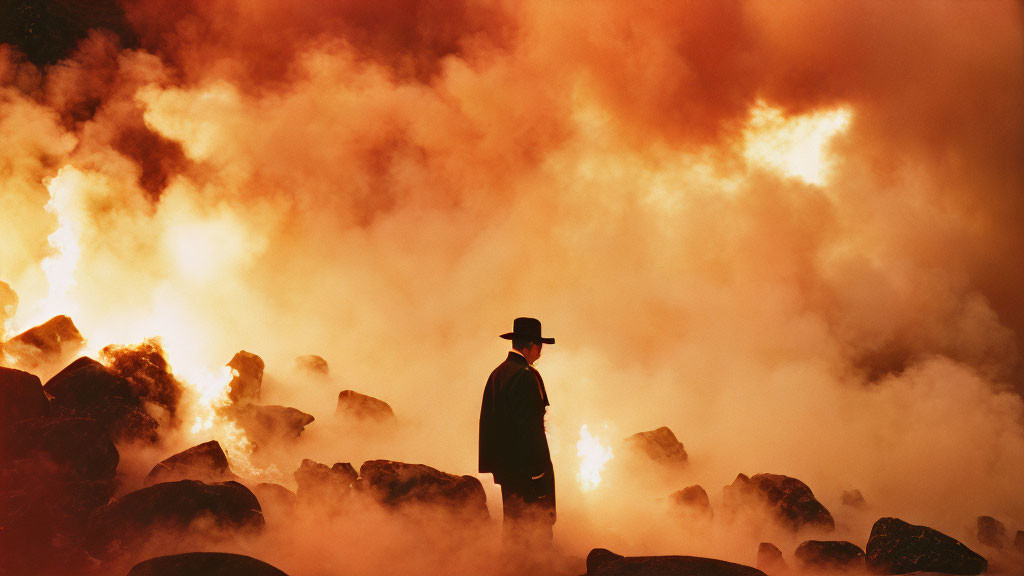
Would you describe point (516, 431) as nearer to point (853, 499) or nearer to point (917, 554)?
point (917, 554)

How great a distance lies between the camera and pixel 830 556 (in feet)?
17.6

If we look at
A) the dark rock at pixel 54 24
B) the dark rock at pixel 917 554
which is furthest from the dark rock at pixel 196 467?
the dark rock at pixel 54 24

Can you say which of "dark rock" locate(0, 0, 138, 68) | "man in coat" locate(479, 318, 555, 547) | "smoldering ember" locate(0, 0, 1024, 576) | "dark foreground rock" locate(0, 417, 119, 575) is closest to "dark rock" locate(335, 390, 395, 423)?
"smoldering ember" locate(0, 0, 1024, 576)

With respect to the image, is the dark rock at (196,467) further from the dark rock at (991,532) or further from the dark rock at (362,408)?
the dark rock at (991,532)

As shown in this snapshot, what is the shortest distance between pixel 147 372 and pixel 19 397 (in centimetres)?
161

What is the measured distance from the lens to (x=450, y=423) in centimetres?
851

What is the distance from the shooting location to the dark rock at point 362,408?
27.1ft

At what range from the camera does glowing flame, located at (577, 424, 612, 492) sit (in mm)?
7234

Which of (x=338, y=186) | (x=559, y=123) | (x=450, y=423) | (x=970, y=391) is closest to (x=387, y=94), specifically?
(x=338, y=186)

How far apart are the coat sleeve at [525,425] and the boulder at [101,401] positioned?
13.9 feet

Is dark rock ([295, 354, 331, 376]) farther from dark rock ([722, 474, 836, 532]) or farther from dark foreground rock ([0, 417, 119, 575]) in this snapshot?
dark rock ([722, 474, 836, 532])

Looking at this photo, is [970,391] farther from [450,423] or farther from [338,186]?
[338,186]

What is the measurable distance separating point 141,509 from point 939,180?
10567 mm

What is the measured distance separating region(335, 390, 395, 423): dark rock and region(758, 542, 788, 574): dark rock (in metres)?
4.26
